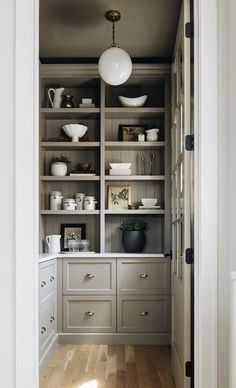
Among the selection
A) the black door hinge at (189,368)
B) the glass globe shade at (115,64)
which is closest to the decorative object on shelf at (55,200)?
the glass globe shade at (115,64)

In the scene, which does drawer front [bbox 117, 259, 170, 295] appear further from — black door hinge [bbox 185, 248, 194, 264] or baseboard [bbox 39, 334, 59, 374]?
black door hinge [bbox 185, 248, 194, 264]

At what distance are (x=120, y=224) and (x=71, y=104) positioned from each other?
1.31 metres

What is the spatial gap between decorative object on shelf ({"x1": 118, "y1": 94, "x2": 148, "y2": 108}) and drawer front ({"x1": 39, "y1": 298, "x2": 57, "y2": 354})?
1994 millimetres

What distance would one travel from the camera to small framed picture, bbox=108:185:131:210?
460 cm

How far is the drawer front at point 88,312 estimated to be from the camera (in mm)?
4172

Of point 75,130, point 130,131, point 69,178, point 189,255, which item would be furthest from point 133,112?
point 189,255

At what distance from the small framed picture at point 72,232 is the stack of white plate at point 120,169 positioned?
651mm

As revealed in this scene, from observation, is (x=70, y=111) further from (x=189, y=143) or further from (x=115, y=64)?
(x=189, y=143)

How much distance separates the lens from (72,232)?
4.62 m

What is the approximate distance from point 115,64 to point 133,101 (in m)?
0.84

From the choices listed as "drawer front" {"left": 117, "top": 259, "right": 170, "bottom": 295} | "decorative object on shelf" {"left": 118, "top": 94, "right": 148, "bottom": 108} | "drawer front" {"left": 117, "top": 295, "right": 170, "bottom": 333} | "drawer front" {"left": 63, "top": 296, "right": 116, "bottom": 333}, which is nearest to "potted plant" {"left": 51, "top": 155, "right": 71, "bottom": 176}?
"decorative object on shelf" {"left": 118, "top": 94, "right": 148, "bottom": 108}
